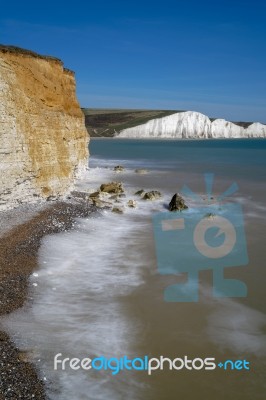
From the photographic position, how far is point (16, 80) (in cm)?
1359

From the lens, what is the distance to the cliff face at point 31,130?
12.9 meters

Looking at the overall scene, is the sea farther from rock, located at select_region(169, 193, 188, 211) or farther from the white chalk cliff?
the white chalk cliff

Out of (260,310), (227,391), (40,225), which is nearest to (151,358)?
(227,391)

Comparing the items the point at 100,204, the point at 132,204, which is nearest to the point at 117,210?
the point at 100,204

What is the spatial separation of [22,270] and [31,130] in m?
7.20

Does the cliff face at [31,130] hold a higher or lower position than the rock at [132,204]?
higher

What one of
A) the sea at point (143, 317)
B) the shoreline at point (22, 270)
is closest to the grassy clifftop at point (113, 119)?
the shoreline at point (22, 270)

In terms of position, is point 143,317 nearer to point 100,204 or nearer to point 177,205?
point 100,204

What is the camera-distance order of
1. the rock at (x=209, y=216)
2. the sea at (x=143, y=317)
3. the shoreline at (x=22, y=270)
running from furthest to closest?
the rock at (x=209, y=216) → the sea at (x=143, y=317) → the shoreline at (x=22, y=270)
